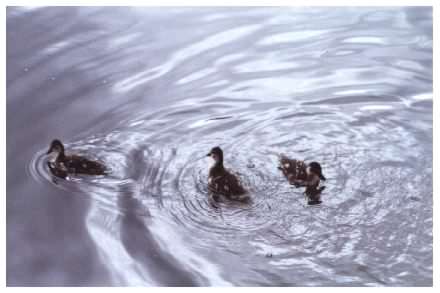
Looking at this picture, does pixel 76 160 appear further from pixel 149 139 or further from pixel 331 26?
pixel 331 26

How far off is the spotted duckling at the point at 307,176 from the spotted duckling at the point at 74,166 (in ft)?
5.14

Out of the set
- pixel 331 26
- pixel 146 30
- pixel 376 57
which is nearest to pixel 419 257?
pixel 376 57

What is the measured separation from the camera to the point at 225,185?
4.45m

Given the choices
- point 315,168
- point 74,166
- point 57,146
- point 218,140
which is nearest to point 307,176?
point 315,168

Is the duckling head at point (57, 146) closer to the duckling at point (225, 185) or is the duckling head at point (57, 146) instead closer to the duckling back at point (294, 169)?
the duckling at point (225, 185)

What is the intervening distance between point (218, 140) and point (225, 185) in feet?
2.99

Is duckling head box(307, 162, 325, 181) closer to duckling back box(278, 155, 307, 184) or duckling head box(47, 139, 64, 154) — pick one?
duckling back box(278, 155, 307, 184)

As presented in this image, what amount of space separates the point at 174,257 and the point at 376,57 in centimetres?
383

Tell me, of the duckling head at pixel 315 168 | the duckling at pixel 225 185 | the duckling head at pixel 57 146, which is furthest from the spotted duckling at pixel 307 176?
the duckling head at pixel 57 146

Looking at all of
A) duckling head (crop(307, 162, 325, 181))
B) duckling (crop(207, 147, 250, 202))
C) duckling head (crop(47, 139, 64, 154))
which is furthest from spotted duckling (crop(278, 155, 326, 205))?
duckling head (crop(47, 139, 64, 154))

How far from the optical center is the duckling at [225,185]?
445 cm

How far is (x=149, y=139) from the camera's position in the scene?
525cm

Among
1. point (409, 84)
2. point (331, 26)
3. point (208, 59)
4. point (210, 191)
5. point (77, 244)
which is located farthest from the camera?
point (331, 26)
